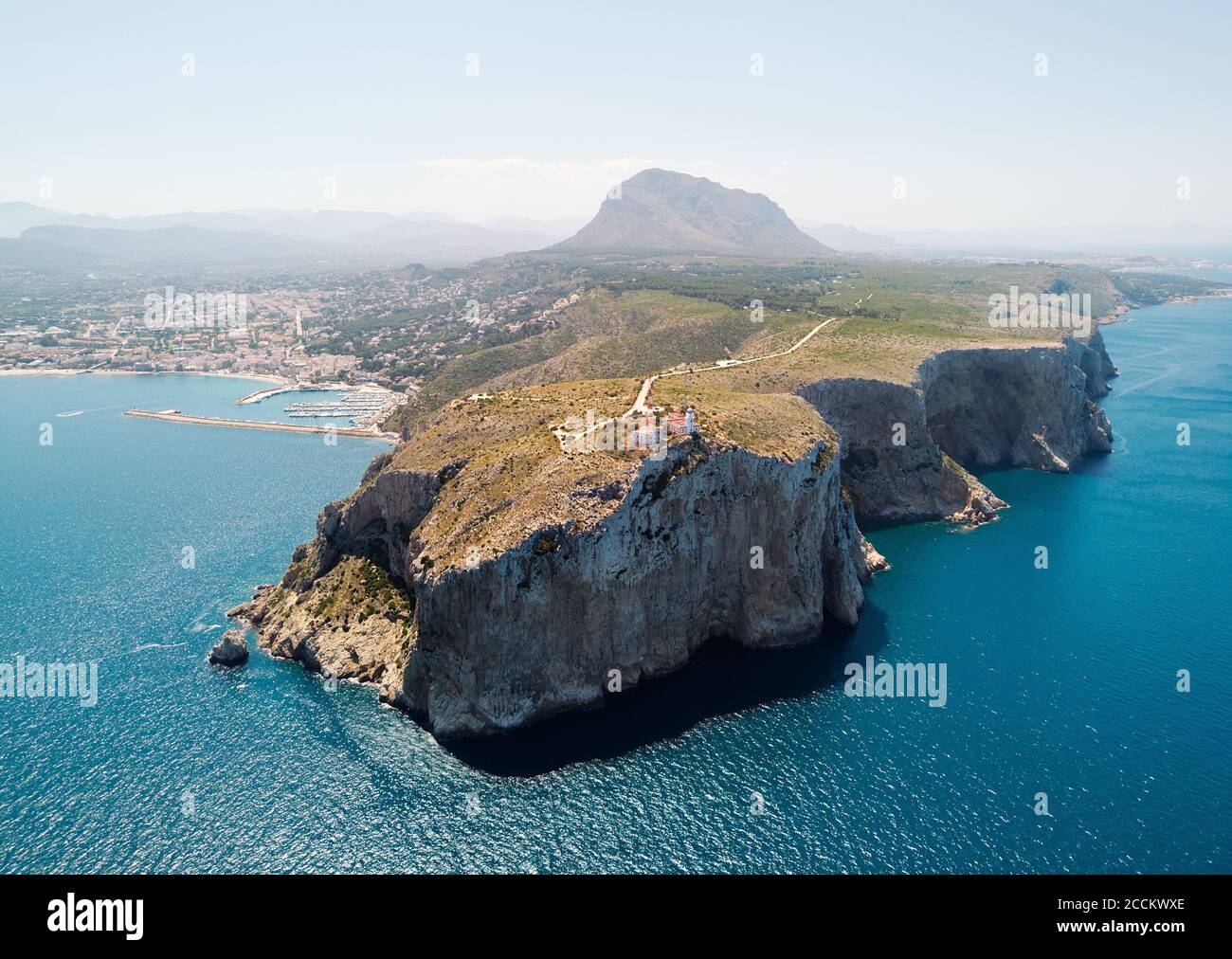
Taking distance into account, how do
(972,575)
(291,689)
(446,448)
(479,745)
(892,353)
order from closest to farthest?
(479,745) → (291,689) → (446,448) → (972,575) → (892,353)

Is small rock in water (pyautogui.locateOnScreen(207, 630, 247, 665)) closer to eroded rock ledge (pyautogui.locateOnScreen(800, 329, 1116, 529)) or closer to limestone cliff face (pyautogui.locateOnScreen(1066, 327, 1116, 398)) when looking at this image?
eroded rock ledge (pyautogui.locateOnScreen(800, 329, 1116, 529))

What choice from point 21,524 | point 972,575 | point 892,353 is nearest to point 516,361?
point 892,353

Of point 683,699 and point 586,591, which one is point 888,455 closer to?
point 683,699

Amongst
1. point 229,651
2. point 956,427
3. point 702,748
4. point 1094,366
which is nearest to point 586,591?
point 702,748

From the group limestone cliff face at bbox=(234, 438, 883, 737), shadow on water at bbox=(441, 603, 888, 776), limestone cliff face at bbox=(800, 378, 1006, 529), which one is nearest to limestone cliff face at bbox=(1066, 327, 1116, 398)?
limestone cliff face at bbox=(800, 378, 1006, 529)

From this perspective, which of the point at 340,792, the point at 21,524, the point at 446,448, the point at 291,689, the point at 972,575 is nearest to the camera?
the point at 340,792
